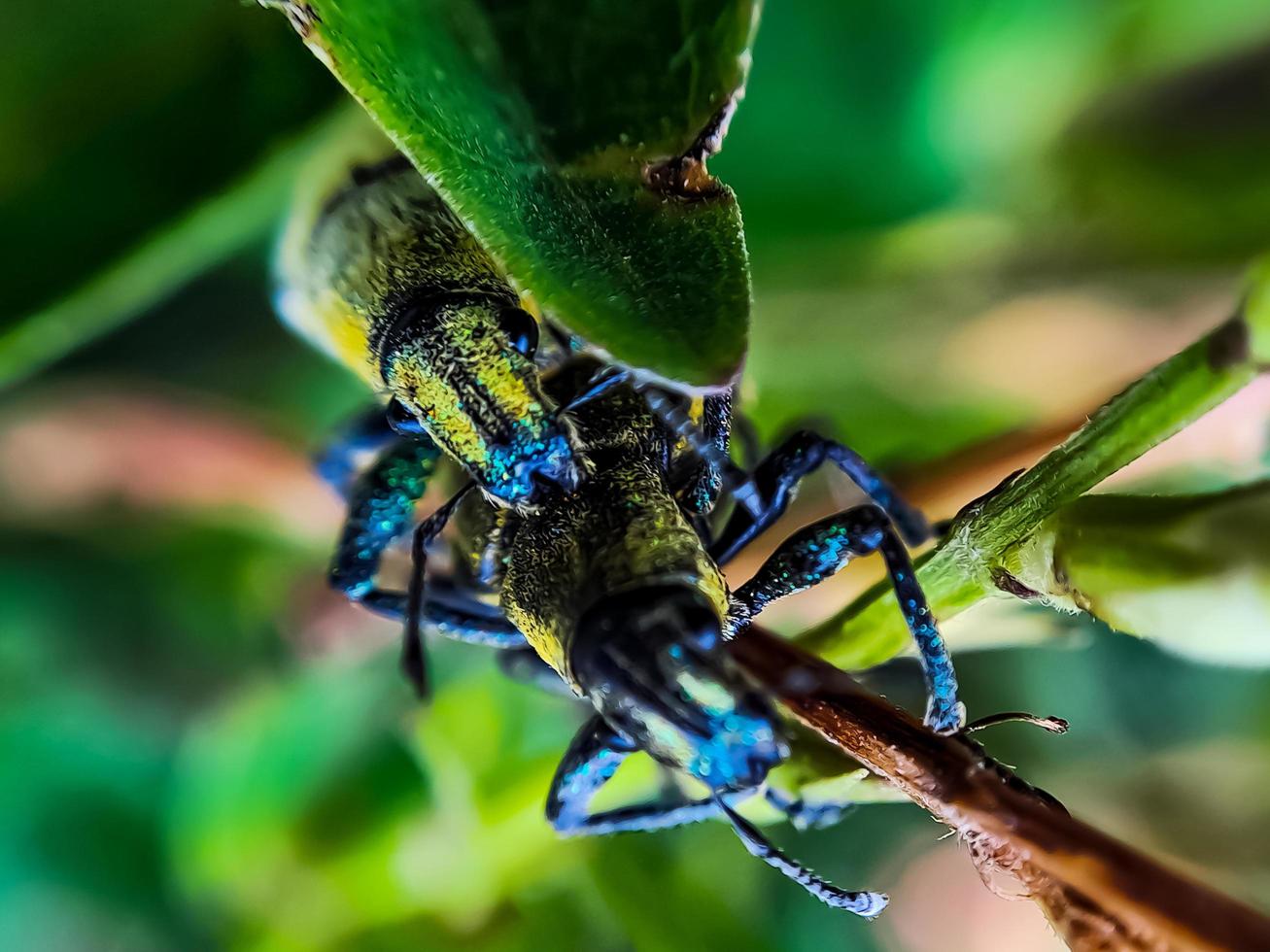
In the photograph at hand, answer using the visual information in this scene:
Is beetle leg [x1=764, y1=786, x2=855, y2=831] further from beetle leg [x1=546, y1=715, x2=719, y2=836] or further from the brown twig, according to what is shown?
the brown twig

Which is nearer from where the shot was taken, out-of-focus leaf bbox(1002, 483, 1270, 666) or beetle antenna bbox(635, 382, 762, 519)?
out-of-focus leaf bbox(1002, 483, 1270, 666)

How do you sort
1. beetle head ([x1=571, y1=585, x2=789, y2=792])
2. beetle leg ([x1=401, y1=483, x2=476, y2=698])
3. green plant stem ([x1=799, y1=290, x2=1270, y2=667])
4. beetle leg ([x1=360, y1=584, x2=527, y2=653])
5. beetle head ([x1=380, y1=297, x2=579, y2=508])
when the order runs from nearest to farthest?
green plant stem ([x1=799, y1=290, x2=1270, y2=667]), beetle head ([x1=571, y1=585, x2=789, y2=792]), beetle leg ([x1=401, y1=483, x2=476, y2=698]), beetle head ([x1=380, y1=297, x2=579, y2=508]), beetle leg ([x1=360, y1=584, x2=527, y2=653])

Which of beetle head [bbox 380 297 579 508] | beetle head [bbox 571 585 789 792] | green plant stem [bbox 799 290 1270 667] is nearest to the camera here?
green plant stem [bbox 799 290 1270 667]

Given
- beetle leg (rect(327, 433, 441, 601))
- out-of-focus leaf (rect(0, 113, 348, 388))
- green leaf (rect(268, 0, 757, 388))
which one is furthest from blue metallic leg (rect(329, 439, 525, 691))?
green leaf (rect(268, 0, 757, 388))

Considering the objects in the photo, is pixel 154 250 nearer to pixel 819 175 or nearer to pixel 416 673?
pixel 416 673

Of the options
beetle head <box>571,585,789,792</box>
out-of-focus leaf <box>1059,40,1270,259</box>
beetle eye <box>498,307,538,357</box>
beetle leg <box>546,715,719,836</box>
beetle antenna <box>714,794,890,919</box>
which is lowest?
beetle antenna <box>714,794,890,919</box>

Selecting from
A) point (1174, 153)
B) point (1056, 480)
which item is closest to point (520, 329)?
point (1056, 480)

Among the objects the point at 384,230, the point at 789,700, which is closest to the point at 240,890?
the point at 384,230
